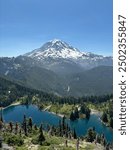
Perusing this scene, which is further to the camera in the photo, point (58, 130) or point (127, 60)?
point (58, 130)

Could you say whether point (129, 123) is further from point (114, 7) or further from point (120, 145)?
point (114, 7)

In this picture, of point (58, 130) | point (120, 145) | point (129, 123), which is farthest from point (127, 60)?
point (58, 130)

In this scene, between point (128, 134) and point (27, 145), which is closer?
point (128, 134)

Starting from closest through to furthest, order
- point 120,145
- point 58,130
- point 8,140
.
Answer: point 120,145, point 8,140, point 58,130

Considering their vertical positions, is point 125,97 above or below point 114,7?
below

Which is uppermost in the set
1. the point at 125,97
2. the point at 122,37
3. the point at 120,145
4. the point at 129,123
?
the point at 122,37

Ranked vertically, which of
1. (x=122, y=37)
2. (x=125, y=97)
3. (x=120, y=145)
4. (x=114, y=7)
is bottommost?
(x=120, y=145)

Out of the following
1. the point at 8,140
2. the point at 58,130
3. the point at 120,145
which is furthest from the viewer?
the point at 58,130

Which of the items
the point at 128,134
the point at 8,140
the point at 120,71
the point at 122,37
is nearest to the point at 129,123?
the point at 128,134

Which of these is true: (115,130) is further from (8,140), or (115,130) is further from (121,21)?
(8,140)
